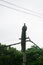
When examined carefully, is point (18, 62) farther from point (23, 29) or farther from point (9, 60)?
point (23, 29)

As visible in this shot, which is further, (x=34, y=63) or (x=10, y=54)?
(x=10, y=54)

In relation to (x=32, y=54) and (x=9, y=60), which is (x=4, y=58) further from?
(x=32, y=54)

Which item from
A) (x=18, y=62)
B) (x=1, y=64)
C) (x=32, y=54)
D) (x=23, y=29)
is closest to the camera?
(x=23, y=29)

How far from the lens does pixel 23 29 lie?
2639cm

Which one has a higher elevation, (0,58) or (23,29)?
(23,29)

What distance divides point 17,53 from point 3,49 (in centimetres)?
300

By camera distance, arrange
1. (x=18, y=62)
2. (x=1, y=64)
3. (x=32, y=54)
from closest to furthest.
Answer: (x=1, y=64), (x=18, y=62), (x=32, y=54)

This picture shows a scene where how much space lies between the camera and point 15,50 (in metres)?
58.3

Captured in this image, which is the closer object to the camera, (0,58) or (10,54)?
(0,58)

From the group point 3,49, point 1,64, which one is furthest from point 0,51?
point 1,64

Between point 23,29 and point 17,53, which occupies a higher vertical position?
point 23,29

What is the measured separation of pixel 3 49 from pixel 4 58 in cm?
434

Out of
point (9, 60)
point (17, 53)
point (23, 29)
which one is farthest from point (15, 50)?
point (23, 29)

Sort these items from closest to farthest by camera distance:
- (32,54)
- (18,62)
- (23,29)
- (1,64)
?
(23,29) → (1,64) → (18,62) → (32,54)
